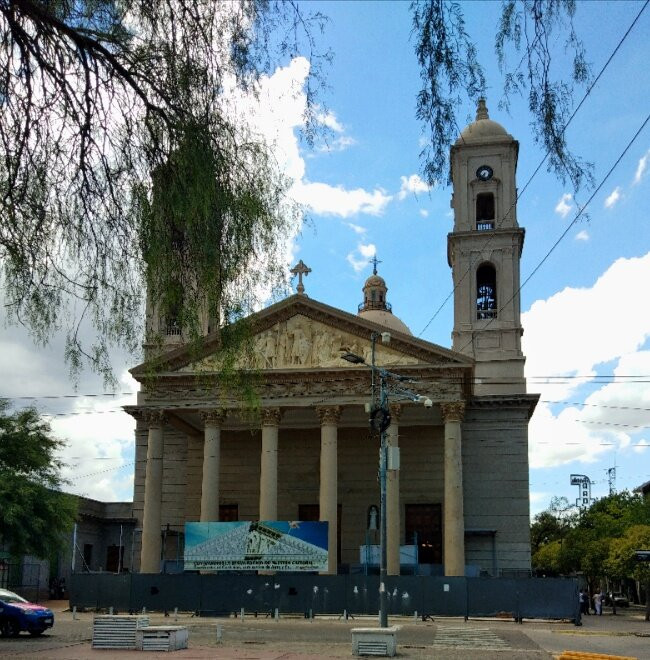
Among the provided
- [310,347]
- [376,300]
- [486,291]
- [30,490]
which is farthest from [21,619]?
[376,300]

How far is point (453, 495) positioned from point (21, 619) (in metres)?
22.1

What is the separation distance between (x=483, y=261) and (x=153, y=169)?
141 ft

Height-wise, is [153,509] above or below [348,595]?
above

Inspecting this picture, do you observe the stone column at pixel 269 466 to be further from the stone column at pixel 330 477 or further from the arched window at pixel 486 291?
the arched window at pixel 486 291

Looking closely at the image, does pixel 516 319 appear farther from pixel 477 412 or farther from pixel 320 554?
pixel 320 554

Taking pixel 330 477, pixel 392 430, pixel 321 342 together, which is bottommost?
pixel 330 477

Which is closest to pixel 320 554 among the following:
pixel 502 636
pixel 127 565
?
pixel 502 636

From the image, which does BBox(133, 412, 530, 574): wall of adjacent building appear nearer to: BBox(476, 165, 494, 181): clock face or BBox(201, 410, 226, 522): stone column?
BBox(201, 410, 226, 522): stone column

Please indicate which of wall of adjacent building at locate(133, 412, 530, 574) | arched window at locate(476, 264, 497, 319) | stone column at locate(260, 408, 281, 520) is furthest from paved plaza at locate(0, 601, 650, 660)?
arched window at locate(476, 264, 497, 319)

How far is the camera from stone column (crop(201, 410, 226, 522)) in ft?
146

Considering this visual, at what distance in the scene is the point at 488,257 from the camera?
52969 millimetres

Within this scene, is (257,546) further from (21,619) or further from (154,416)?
(21,619)

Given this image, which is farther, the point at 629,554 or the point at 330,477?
the point at 629,554

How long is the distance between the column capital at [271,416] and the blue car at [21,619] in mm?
18913
